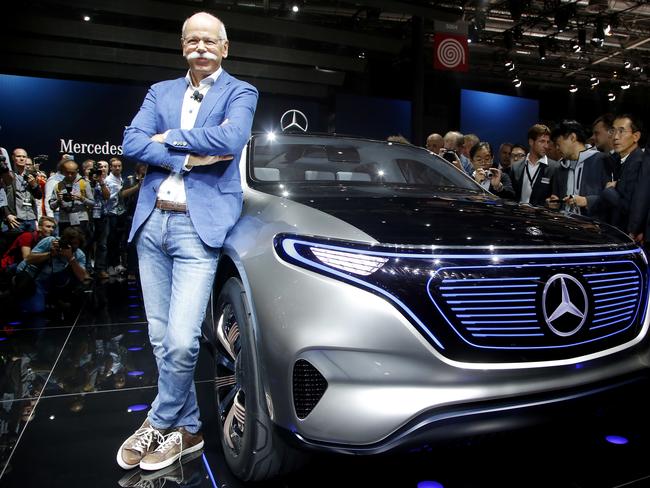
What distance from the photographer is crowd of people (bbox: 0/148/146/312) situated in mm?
5289

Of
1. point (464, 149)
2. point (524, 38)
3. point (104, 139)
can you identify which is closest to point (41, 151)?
point (104, 139)

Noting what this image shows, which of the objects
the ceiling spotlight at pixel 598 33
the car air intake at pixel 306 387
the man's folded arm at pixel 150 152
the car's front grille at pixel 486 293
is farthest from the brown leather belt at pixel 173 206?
the ceiling spotlight at pixel 598 33

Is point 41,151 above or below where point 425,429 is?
above

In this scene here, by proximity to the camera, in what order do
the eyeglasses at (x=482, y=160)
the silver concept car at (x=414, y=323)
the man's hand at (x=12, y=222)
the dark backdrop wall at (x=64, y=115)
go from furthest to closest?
the dark backdrop wall at (x=64, y=115) → the man's hand at (x=12, y=222) → the eyeglasses at (x=482, y=160) → the silver concept car at (x=414, y=323)

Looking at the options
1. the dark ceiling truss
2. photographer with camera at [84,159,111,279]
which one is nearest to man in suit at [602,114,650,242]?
photographer with camera at [84,159,111,279]

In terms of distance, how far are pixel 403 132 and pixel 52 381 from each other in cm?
1213

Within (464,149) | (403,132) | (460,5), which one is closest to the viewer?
(464,149)

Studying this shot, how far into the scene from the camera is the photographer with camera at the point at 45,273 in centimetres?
520

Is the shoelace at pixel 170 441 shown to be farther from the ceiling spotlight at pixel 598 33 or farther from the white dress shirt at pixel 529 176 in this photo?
the ceiling spotlight at pixel 598 33

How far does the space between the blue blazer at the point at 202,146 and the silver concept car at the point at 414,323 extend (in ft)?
0.55

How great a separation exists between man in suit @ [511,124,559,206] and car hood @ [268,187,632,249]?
232cm

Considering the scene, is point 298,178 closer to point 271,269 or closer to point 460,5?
point 271,269

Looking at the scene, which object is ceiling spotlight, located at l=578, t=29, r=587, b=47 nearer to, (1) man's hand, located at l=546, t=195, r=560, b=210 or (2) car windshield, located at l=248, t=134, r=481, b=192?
(1) man's hand, located at l=546, t=195, r=560, b=210

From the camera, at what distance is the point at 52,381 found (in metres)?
3.12
